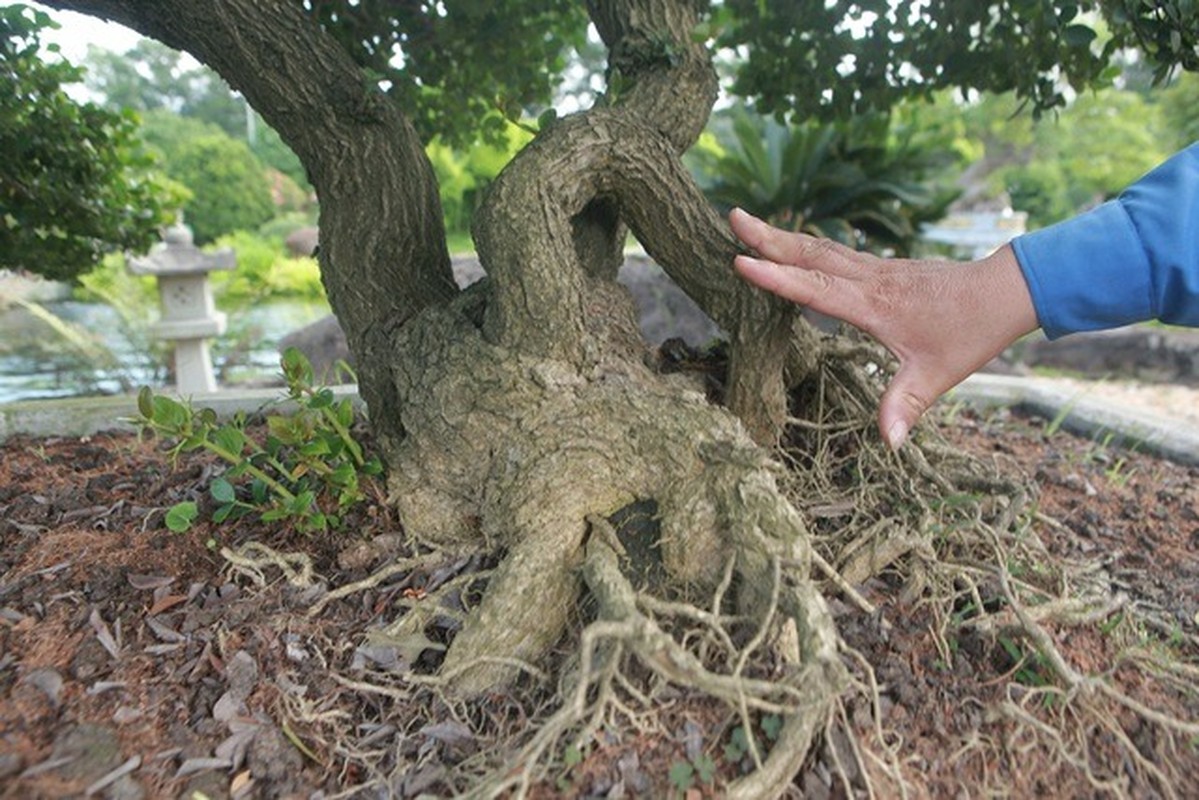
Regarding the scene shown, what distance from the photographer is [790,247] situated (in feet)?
4.70

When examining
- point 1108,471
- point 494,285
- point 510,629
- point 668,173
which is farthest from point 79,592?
point 1108,471

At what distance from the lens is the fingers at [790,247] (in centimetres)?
141

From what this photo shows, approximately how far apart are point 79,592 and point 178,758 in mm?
469

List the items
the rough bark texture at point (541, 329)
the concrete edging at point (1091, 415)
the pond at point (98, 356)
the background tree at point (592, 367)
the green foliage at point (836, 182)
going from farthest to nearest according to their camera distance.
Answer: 1. the green foliage at point (836, 182)
2. the pond at point (98, 356)
3. the concrete edging at point (1091, 415)
4. the rough bark texture at point (541, 329)
5. the background tree at point (592, 367)

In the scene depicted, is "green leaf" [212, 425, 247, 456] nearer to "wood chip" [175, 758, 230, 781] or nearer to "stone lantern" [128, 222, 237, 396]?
"wood chip" [175, 758, 230, 781]

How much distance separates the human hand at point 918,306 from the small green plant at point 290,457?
83 cm

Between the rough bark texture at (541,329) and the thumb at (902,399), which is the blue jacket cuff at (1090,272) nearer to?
the thumb at (902,399)

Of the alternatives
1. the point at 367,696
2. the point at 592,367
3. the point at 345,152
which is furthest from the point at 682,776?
the point at 345,152

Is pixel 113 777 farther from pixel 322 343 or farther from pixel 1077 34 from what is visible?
pixel 322 343

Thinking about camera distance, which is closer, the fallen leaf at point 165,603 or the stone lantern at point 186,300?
the fallen leaf at point 165,603

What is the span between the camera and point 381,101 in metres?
1.70

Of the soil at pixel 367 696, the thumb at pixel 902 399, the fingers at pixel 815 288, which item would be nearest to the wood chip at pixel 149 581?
the soil at pixel 367 696

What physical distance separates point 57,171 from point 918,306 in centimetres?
242

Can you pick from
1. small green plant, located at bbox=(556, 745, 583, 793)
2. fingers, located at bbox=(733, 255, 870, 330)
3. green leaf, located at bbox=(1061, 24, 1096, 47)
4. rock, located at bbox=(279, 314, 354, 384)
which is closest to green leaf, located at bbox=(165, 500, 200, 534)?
small green plant, located at bbox=(556, 745, 583, 793)
